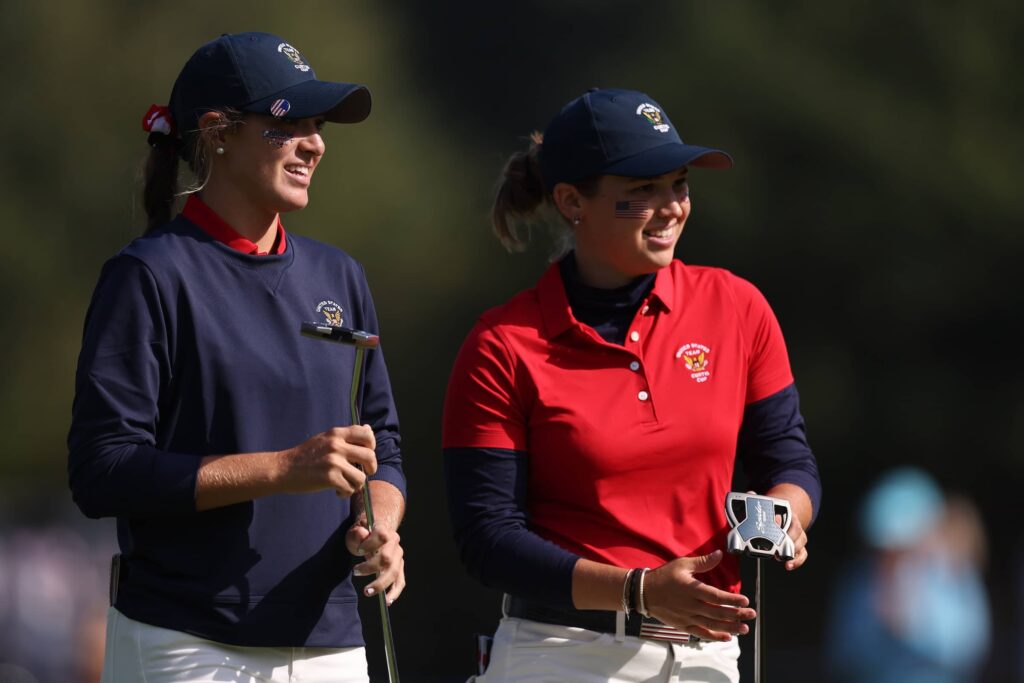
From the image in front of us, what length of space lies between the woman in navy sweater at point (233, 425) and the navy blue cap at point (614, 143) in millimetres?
381

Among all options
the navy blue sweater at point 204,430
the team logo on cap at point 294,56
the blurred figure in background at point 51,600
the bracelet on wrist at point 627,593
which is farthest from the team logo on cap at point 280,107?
the blurred figure in background at point 51,600

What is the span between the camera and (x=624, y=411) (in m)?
2.48

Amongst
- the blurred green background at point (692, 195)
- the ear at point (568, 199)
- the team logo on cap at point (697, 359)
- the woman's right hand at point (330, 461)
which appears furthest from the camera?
the blurred green background at point (692, 195)

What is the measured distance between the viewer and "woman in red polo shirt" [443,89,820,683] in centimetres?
244

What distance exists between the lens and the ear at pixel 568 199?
2.66 metres

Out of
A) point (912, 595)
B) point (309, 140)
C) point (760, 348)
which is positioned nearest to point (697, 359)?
point (760, 348)

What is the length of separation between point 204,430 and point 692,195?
274cm

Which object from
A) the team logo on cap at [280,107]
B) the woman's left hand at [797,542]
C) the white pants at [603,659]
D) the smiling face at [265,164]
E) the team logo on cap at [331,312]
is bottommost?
the white pants at [603,659]

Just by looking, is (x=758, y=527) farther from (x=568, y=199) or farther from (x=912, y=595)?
(x=912, y=595)

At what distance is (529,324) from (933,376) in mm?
2683

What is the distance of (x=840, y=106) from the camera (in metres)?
4.93

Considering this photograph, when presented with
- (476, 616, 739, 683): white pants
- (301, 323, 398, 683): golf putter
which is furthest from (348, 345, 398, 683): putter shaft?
(476, 616, 739, 683): white pants

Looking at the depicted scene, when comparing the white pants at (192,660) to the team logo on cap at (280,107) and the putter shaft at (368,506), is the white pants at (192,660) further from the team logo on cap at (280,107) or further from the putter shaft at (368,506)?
the team logo on cap at (280,107)

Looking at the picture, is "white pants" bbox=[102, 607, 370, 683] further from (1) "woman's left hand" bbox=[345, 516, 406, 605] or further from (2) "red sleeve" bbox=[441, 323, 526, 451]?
(2) "red sleeve" bbox=[441, 323, 526, 451]
